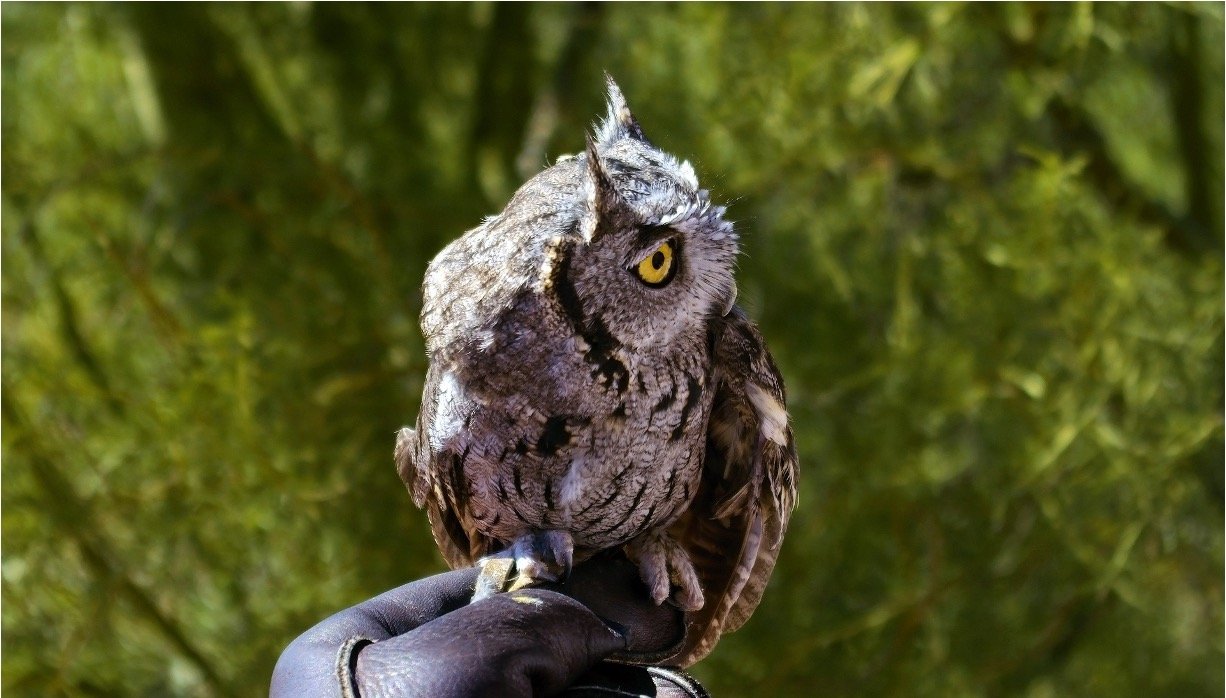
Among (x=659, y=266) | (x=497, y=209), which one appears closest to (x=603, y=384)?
(x=659, y=266)

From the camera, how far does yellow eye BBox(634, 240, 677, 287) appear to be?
3.44 feet

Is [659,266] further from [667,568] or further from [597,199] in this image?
[667,568]

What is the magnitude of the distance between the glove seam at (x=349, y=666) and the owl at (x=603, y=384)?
0.75 feet

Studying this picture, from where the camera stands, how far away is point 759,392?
1.23m

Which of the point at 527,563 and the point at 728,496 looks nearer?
the point at 527,563

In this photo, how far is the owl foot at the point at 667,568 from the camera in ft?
4.31

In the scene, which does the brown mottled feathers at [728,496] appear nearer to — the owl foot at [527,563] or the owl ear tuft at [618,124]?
the owl foot at [527,563]

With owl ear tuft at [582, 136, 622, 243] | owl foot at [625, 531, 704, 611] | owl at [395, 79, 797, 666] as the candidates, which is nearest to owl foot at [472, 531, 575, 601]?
owl at [395, 79, 797, 666]

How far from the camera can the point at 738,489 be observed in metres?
1.32

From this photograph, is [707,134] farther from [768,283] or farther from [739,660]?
[739,660]

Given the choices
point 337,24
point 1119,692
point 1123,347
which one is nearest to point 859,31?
point 1123,347

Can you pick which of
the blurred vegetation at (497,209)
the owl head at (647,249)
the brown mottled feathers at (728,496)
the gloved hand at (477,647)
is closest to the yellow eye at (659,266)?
the owl head at (647,249)

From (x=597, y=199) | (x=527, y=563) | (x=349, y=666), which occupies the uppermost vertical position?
(x=597, y=199)

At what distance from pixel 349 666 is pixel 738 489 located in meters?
0.54
